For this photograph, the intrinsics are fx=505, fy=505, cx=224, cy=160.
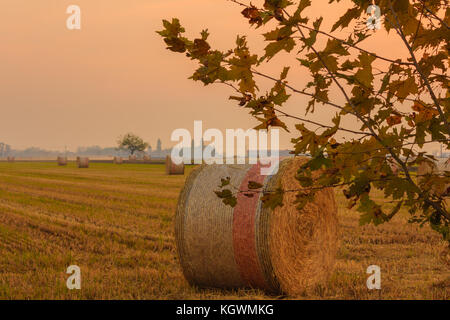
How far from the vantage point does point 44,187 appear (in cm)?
2431

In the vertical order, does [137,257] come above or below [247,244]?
below

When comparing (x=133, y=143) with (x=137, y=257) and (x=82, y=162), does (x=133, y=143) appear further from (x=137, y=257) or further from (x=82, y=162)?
(x=137, y=257)

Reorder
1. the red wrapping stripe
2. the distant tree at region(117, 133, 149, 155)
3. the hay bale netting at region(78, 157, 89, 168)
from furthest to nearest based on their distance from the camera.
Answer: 1. the distant tree at region(117, 133, 149, 155)
2. the hay bale netting at region(78, 157, 89, 168)
3. the red wrapping stripe

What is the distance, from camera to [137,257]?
28.9 ft

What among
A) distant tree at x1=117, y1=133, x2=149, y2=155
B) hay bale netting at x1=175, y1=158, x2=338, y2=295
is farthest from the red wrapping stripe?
distant tree at x1=117, y1=133, x2=149, y2=155

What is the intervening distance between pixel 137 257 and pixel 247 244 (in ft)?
9.91

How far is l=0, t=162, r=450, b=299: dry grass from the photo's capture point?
263 inches

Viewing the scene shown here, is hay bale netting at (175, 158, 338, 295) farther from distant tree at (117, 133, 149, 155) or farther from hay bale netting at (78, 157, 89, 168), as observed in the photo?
distant tree at (117, 133, 149, 155)

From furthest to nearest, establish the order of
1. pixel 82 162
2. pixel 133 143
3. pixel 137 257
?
pixel 133 143
pixel 82 162
pixel 137 257

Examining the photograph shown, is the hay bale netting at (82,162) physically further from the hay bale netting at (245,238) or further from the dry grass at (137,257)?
the hay bale netting at (245,238)

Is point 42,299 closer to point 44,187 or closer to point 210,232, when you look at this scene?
point 210,232

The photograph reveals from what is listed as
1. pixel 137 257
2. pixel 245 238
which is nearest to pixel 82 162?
pixel 137 257

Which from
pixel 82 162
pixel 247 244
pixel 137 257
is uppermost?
pixel 82 162

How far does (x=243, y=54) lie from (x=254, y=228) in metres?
4.21
